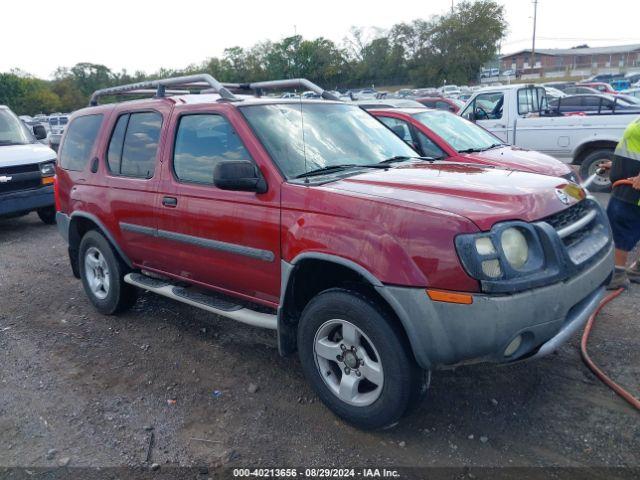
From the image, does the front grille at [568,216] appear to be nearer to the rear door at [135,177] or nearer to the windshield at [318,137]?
the windshield at [318,137]

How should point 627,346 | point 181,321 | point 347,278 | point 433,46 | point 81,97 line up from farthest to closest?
point 433,46
point 81,97
point 181,321
point 627,346
point 347,278

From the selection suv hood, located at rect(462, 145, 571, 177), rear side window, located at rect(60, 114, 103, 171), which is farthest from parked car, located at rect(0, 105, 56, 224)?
suv hood, located at rect(462, 145, 571, 177)

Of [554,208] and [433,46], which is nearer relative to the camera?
[554,208]

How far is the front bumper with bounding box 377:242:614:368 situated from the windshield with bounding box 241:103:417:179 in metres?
1.27

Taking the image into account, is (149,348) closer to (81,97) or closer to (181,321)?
(181,321)

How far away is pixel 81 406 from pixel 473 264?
8.99ft

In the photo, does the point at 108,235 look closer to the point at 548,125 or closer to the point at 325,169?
the point at 325,169

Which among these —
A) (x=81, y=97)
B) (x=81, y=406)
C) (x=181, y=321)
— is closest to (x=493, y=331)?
(x=81, y=406)

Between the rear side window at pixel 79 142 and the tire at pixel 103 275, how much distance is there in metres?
0.72

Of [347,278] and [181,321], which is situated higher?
[347,278]

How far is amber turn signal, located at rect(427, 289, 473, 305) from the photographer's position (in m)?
2.65

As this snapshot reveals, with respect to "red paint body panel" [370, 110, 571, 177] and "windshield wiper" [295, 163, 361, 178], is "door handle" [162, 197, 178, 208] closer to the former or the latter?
"windshield wiper" [295, 163, 361, 178]

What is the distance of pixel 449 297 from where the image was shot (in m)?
2.69

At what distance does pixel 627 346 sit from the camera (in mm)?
4016
